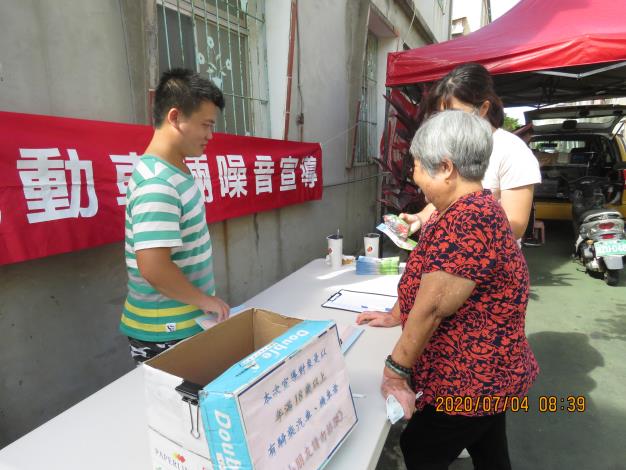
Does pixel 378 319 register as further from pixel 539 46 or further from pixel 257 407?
pixel 539 46

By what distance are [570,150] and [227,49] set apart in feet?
18.0

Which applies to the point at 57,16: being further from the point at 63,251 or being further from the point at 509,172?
the point at 509,172

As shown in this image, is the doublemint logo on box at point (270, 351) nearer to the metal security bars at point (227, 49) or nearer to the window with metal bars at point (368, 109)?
the metal security bars at point (227, 49)

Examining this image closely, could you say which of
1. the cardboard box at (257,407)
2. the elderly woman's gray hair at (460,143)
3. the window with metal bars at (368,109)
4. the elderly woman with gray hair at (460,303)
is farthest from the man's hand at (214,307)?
the window with metal bars at (368,109)

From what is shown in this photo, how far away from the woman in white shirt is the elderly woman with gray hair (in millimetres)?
575

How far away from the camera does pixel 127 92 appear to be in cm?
199

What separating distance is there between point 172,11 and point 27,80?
123 centimetres

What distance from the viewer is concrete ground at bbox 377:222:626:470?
1829 mm

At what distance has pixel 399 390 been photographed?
1047mm

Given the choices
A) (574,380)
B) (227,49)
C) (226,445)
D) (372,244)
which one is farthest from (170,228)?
(574,380)

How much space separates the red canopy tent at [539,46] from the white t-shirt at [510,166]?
2.37 m

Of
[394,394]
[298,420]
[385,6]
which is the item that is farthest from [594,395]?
[385,6]

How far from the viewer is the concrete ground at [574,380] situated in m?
1.83

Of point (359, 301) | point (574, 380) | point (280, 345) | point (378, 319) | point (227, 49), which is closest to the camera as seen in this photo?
point (280, 345)
